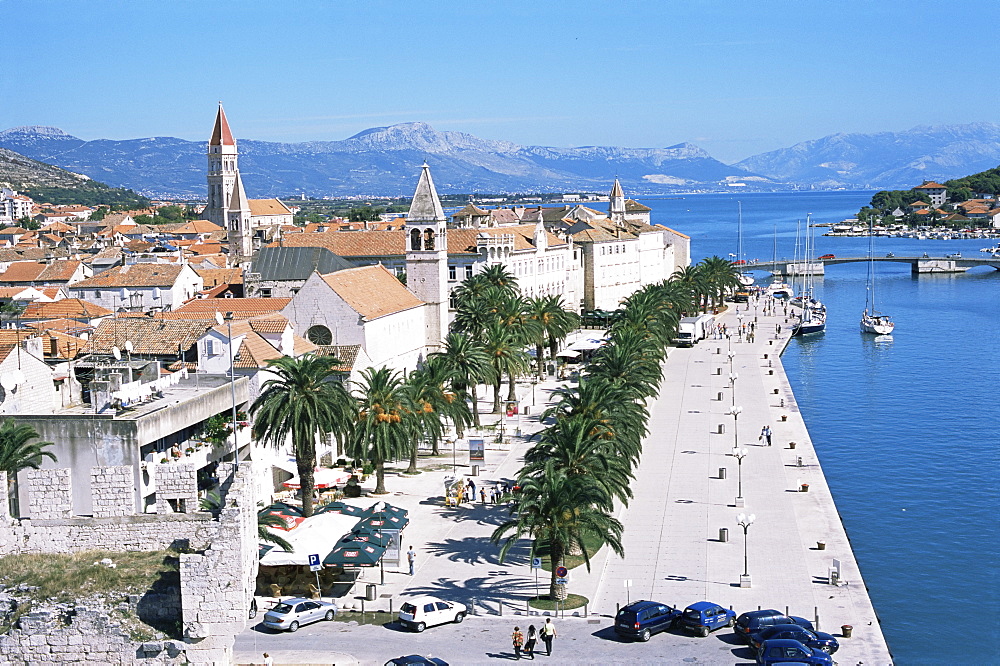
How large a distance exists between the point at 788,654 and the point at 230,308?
46.2m

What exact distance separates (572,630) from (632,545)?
8.14 meters

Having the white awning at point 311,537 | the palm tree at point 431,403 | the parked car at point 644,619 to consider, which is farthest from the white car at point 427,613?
the palm tree at point 431,403

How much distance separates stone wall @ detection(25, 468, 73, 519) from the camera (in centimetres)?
1927

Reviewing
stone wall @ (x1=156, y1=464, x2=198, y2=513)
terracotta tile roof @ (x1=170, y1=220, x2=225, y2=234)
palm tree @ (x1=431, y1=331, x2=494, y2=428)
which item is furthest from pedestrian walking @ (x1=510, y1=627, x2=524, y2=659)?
terracotta tile roof @ (x1=170, y1=220, x2=225, y2=234)

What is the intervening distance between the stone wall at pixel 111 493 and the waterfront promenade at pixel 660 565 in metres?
6.79

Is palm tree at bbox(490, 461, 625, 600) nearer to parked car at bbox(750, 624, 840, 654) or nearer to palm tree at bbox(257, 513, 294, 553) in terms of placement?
parked car at bbox(750, 624, 840, 654)

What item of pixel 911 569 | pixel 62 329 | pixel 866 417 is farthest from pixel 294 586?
pixel 866 417

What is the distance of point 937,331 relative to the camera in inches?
4149

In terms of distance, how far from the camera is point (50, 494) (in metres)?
19.3

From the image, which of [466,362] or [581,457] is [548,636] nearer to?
[581,457]

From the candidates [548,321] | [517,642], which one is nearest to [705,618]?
[517,642]

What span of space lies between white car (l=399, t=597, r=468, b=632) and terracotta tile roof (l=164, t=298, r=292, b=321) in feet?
114

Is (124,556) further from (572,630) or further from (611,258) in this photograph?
(611,258)

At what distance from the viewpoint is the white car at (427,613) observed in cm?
2853
